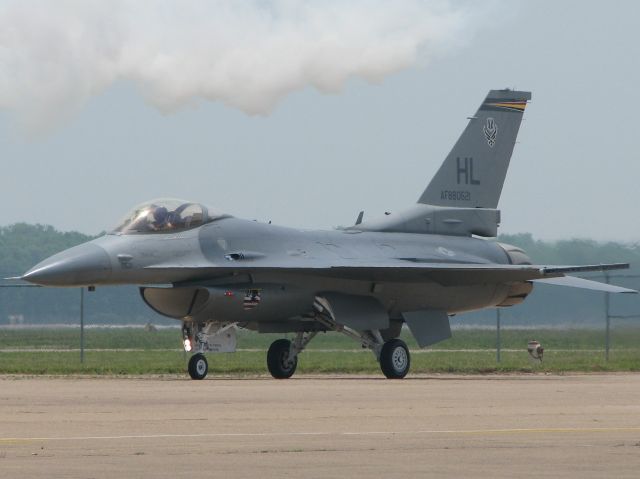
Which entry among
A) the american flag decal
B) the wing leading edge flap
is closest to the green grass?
the wing leading edge flap

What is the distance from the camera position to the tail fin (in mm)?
29031

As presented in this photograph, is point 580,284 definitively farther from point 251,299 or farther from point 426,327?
point 251,299

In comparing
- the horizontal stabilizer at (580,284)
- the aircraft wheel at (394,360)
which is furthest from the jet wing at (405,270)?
the horizontal stabilizer at (580,284)

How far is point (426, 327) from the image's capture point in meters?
27.2

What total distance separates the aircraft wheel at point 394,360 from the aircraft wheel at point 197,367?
3293mm

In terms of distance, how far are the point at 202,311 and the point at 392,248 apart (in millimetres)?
4819

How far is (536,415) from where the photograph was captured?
15086 mm

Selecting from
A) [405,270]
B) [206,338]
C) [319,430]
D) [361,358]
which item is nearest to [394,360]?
[405,270]

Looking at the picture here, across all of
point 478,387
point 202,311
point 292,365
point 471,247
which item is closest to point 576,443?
point 478,387

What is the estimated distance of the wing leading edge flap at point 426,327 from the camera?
27188 millimetres

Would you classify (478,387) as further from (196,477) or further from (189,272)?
(196,477)

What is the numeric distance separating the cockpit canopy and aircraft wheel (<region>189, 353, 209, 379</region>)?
7.04ft

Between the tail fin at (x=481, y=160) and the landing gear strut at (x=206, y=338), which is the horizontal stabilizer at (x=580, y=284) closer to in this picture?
the tail fin at (x=481, y=160)

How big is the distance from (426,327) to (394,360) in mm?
2080
